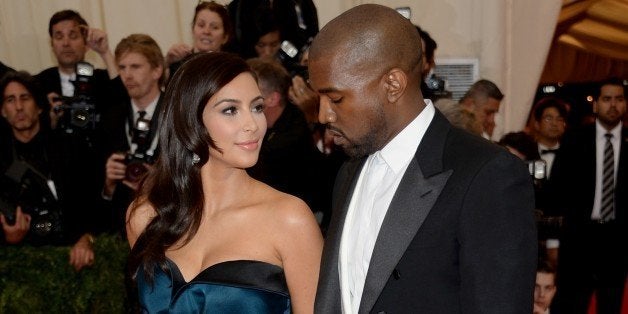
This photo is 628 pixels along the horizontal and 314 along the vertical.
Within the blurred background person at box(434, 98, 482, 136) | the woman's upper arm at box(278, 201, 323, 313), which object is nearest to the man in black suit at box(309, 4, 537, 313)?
the woman's upper arm at box(278, 201, 323, 313)

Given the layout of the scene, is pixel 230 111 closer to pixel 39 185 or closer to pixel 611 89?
pixel 39 185

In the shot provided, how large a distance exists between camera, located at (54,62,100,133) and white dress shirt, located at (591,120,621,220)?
3136mm

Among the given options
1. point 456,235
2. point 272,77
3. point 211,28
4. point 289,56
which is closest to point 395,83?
point 456,235

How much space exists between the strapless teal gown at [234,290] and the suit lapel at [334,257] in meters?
0.48

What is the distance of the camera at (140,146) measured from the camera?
4781 mm

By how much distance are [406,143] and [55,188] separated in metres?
3.24

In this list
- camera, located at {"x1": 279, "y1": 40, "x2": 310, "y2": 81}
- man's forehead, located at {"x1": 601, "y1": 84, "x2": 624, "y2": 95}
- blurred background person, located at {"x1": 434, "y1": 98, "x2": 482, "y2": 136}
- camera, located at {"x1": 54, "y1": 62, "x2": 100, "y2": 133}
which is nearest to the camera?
blurred background person, located at {"x1": 434, "y1": 98, "x2": 482, "y2": 136}

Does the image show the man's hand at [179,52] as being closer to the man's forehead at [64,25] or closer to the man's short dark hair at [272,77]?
the man's forehead at [64,25]

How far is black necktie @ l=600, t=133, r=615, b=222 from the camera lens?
6.13m

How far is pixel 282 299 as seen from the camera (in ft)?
9.86

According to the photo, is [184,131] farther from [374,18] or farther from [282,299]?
[374,18]

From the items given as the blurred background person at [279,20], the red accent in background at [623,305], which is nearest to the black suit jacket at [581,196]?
the red accent in background at [623,305]

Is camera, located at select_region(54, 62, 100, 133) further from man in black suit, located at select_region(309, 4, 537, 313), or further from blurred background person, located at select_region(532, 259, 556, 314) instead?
man in black suit, located at select_region(309, 4, 537, 313)

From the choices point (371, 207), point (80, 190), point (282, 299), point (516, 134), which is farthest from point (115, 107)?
point (371, 207)
